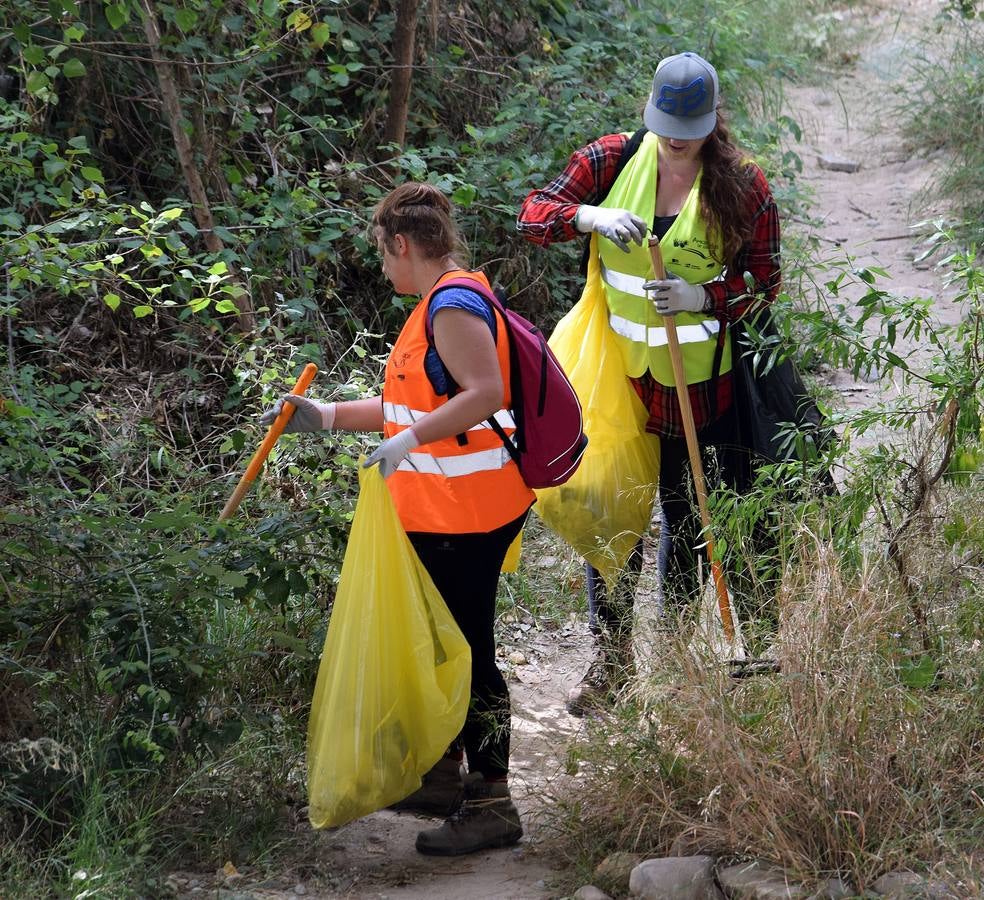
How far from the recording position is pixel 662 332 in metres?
3.48

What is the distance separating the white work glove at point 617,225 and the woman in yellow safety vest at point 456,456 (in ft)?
1.39

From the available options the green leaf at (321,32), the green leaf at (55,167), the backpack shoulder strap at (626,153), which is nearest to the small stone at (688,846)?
the backpack shoulder strap at (626,153)

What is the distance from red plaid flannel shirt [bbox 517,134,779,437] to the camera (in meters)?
3.37

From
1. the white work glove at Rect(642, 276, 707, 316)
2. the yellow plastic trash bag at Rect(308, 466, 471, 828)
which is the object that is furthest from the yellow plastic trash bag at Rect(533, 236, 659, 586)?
the yellow plastic trash bag at Rect(308, 466, 471, 828)

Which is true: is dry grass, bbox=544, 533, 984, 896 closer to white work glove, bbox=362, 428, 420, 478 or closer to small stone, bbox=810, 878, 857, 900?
small stone, bbox=810, 878, 857, 900

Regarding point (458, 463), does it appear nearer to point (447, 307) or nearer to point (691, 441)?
point (447, 307)

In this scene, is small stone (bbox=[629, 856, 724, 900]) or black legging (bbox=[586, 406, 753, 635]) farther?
black legging (bbox=[586, 406, 753, 635])

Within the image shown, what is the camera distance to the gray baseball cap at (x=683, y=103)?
3.29 metres

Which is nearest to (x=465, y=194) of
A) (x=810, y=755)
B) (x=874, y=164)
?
(x=810, y=755)

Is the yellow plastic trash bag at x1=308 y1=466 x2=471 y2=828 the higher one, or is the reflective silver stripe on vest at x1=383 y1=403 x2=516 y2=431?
the reflective silver stripe on vest at x1=383 y1=403 x2=516 y2=431

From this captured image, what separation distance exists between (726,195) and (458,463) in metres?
1.05

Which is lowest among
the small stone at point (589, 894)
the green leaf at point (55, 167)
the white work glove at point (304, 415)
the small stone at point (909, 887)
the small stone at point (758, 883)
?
the small stone at point (589, 894)

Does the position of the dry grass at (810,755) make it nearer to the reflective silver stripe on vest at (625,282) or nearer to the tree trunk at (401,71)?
the reflective silver stripe on vest at (625,282)

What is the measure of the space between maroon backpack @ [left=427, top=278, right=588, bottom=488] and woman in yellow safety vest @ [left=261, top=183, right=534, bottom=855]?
0.03 metres
